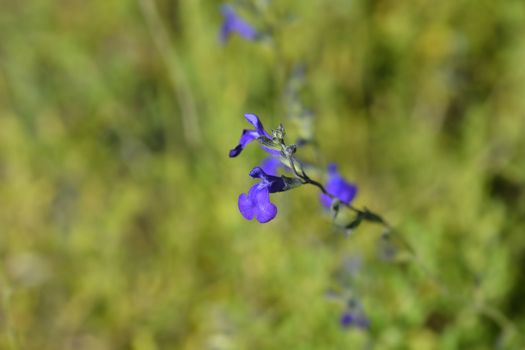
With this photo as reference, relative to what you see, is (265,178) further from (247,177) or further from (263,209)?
(247,177)

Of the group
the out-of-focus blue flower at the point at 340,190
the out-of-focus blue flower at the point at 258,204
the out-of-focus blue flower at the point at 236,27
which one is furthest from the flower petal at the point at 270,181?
the out-of-focus blue flower at the point at 236,27

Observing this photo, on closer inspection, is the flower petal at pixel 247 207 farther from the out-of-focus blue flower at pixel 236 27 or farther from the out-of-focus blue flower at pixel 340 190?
the out-of-focus blue flower at pixel 236 27

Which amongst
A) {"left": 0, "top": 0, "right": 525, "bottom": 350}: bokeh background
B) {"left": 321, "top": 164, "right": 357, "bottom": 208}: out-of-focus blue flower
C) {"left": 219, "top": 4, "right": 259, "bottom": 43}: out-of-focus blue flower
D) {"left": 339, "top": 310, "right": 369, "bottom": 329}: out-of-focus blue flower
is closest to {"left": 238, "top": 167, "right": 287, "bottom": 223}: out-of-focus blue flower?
{"left": 321, "top": 164, "right": 357, "bottom": 208}: out-of-focus blue flower

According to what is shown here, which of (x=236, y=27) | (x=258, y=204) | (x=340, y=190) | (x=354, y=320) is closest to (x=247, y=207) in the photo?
(x=258, y=204)

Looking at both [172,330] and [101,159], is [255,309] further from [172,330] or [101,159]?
[101,159]

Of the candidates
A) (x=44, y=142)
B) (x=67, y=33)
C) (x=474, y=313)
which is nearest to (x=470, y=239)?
(x=474, y=313)
